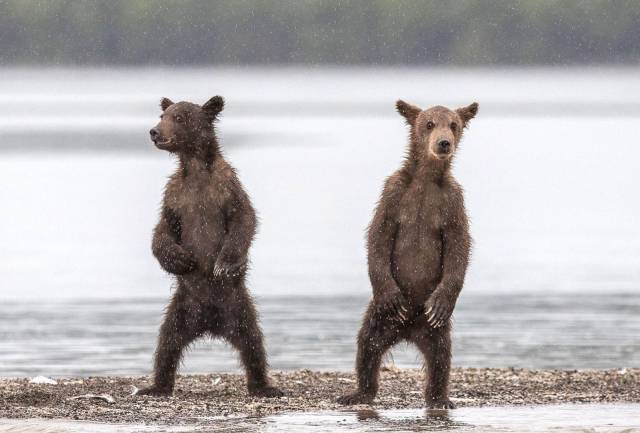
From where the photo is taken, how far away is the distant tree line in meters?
105

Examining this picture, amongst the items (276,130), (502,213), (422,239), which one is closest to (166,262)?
(422,239)

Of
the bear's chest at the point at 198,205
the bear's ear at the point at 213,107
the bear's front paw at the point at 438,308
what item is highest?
the bear's ear at the point at 213,107

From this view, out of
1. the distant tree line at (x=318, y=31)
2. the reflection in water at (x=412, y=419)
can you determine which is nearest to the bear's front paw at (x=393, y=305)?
the reflection in water at (x=412, y=419)

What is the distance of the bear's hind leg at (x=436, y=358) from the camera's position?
9.85 m

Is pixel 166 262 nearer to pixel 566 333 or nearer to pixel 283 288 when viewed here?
pixel 566 333

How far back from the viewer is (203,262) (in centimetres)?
1066

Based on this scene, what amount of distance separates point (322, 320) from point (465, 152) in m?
37.4

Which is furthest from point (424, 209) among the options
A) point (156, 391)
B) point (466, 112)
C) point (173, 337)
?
point (156, 391)

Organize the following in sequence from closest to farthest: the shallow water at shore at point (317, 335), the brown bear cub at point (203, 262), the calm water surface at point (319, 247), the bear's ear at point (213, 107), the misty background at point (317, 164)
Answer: the brown bear cub at point (203, 262) → the bear's ear at point (213, 107) → the shallow water at shore at point (317, 335) → the calm water surface at point (319, 247) → the misty background at point (317, 164)

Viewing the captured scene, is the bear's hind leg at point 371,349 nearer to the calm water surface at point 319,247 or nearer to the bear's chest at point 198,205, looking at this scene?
the bear's chest at point 198,205

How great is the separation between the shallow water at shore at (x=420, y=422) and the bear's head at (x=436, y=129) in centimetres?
154

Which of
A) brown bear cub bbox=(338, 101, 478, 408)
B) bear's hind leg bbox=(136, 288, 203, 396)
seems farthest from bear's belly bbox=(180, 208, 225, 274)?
brown bear cub bbox=(338, 101, 478, 408)

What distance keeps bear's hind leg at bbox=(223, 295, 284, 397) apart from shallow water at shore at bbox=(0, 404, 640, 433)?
4.22 feet

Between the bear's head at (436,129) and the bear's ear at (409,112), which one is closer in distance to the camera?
the bear's head at (436,129)
